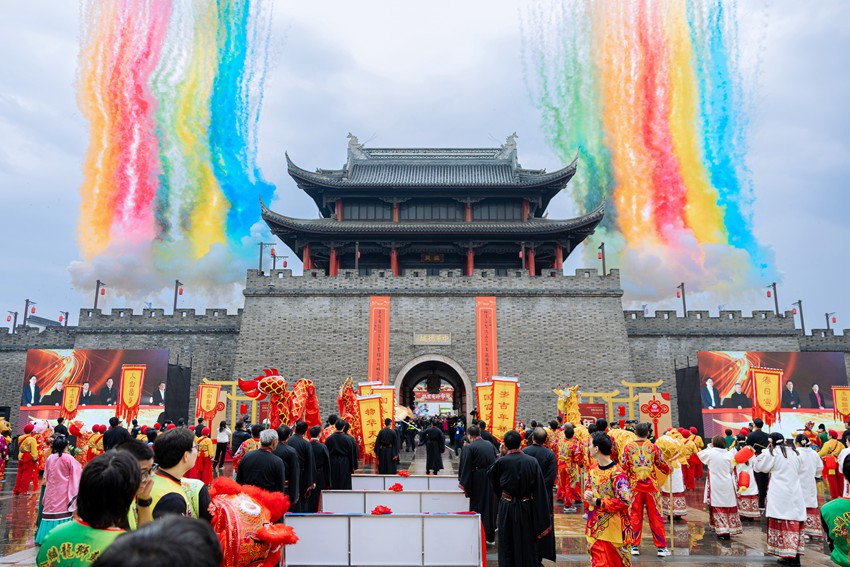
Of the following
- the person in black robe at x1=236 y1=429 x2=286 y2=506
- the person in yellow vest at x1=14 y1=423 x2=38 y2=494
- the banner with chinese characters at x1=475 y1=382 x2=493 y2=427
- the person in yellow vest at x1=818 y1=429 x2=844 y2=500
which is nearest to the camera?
the person in black robe at x1=236 y1=429 x2=286 y2=506

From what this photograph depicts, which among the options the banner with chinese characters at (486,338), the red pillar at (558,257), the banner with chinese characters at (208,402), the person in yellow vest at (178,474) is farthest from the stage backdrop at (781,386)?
the person in yellow vest at (178,474)

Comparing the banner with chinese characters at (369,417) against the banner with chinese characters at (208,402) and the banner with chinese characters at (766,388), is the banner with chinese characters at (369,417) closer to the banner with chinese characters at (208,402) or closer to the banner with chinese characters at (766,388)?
the banner with chinese characters at (208,402)

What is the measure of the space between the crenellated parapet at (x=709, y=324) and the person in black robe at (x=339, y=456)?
16703 millimetres

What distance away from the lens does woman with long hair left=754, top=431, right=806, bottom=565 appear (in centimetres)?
639

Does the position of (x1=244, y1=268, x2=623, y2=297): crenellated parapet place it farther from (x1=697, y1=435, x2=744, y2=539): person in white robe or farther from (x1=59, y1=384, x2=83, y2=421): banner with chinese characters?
(x1=697, y1=435, x2=744, y2=539): person in white robe

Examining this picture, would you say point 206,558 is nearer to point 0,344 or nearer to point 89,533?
point 89,533

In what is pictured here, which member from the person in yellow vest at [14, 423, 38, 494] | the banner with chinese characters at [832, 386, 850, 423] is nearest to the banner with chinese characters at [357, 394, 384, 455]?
the person in yellow vest at [14, 423, 38, 494]

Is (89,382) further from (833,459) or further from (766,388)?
(833,459)

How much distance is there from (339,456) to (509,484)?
414 centimetres

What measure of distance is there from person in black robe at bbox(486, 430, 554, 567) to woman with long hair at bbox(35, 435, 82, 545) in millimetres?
4580

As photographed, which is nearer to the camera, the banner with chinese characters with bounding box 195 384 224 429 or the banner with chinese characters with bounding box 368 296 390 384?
the banner with chinese characters with bounding box 195 384 224 429

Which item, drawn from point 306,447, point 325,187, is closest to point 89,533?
point 306,447

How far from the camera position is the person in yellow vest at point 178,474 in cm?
284

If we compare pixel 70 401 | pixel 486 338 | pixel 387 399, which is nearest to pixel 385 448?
pixel 387 399
